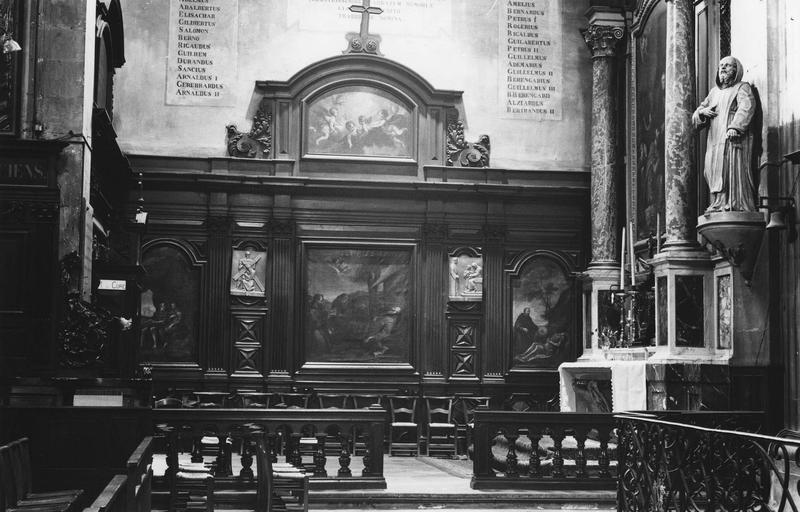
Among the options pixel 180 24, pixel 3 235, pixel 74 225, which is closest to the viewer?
pixel 3 235

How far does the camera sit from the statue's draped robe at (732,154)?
418 inches

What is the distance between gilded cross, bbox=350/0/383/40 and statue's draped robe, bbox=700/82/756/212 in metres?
6.52

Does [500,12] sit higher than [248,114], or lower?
higher

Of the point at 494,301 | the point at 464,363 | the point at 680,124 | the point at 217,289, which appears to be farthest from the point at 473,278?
the point at 680,124

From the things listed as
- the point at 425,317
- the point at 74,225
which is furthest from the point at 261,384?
the point at 74,225

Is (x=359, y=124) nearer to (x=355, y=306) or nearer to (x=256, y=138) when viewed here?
(x=256, y=138)

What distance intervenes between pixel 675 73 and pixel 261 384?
23.6ft

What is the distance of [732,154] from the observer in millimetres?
10727

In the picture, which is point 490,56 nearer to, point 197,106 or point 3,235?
point 197,106

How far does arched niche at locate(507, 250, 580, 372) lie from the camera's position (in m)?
16.3

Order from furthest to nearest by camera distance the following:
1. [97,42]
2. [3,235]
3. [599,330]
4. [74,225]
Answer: [599,330]
[97,42]
[74,225]
[3,235]

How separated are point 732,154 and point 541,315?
240 inches

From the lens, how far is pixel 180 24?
1616cm

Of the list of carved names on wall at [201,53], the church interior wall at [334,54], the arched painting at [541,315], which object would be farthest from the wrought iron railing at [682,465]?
the list of carved names on wall at [201,53]
